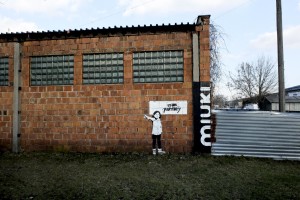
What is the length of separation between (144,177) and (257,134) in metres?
4.16

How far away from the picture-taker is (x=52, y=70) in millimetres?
9016

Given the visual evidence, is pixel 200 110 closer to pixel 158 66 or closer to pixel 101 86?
pixel 158 66

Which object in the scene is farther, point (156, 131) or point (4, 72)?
point (4, 72)

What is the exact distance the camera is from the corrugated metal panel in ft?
26.1

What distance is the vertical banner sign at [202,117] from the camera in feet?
26.7

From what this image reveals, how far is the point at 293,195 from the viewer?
498cm

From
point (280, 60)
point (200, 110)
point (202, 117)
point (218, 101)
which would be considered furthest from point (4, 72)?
point (218, 101)

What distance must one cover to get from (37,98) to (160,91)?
4.41 metres

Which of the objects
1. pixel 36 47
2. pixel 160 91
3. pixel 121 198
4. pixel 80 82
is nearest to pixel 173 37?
pixel 160 91

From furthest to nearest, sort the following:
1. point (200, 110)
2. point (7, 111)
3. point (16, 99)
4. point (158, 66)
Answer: point (7, 111), point (16, 99), point (158, 66), point (200, 110)

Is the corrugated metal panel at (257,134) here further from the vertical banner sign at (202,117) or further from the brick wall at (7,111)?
the brick wall at (7,111)

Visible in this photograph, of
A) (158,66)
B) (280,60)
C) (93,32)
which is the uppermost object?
(93,32)

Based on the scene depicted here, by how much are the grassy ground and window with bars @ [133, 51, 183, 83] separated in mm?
2567

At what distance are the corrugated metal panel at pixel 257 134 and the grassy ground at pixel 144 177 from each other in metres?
0.42
